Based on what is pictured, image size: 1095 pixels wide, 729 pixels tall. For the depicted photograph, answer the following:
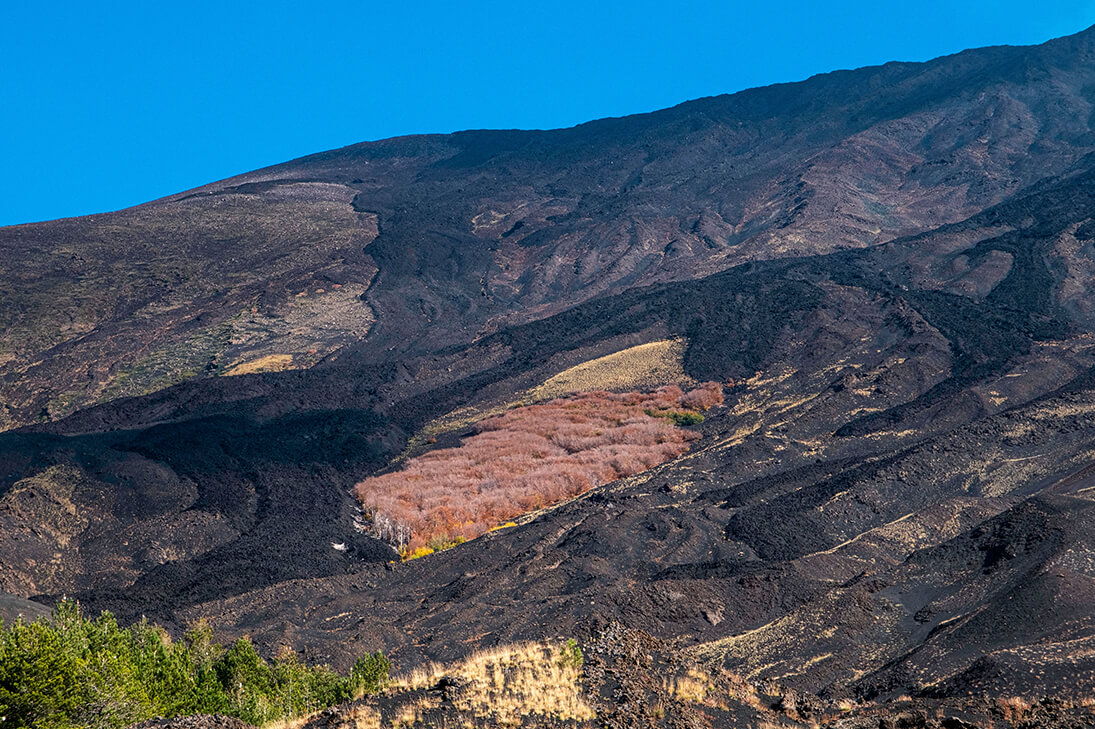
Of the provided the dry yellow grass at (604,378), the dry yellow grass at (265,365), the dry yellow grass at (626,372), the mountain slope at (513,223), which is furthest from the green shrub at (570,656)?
the mountain slope at (513,223)

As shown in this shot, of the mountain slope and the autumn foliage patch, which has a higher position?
the mountain slope

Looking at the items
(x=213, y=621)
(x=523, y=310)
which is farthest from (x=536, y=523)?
(x=523, y=310)

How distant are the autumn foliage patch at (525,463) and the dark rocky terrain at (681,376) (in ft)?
6.75

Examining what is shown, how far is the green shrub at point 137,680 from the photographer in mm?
14047

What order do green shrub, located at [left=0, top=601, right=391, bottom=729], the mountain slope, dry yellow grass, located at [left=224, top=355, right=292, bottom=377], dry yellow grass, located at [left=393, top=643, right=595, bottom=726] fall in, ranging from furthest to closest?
the mountain slope, dry yellow grass, located at [left=224, top=355, right=292, bottom=377], dry yellow grass, located at [left=393, top=643, right=595, bottom=726], green shrub, located at [left=0, top=601, right=391, bottom=729]

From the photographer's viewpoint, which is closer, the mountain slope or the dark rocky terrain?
the dark rocky terrain

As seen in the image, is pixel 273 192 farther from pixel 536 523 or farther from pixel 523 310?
pixel 536 523

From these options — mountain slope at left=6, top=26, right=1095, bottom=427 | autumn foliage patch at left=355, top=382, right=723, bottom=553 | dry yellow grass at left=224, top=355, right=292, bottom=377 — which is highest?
mountain slope at left=6, top=26, right=1095, bottom=427

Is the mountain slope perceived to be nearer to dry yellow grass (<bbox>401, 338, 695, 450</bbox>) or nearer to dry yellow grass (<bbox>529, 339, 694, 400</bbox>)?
dry yellow grass (<bbox>401, 338, 695, 450</bbox>)

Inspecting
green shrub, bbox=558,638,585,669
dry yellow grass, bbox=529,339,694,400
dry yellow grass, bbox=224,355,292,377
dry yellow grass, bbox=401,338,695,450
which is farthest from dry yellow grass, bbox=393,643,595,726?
dry yellow grass, bbox=224,355,292,377

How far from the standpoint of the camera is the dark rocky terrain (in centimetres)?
2628

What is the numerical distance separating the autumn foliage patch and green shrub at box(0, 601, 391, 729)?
755 inches

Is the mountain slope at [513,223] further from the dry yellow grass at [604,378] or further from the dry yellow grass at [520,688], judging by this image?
the dry yellow grass at [520,688]

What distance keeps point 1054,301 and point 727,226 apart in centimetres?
4305
